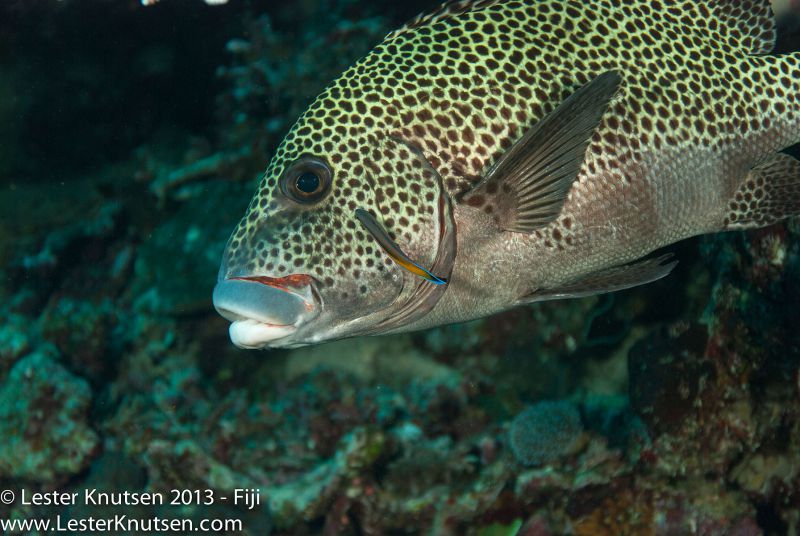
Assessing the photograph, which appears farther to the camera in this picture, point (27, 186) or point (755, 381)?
point (27, 186)

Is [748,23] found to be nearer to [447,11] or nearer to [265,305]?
[447,11]

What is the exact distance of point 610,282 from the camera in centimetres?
242

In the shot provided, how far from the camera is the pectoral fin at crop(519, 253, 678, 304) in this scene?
94.2 inches

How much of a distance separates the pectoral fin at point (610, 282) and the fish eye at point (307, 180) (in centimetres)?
99

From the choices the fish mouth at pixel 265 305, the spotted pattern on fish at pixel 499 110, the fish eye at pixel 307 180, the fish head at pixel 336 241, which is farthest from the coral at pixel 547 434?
the fish eye at pixel 307 180

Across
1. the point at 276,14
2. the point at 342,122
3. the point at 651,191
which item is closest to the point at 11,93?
the point at 276,14

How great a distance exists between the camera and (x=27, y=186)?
7.41 metres

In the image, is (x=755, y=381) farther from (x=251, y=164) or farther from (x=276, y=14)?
(x=276, y=14)

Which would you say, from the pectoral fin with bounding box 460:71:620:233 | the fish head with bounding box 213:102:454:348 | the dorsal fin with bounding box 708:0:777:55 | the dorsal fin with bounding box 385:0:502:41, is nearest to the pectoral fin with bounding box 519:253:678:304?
the pectoral fin with bounding box 460:71:620:233

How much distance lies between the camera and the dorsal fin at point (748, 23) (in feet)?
8.63

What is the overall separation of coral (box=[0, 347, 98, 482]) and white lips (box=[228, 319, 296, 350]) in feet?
14.7

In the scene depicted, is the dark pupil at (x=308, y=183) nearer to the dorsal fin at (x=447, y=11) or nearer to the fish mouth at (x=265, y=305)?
the fish mouth at (x=265, y=305)

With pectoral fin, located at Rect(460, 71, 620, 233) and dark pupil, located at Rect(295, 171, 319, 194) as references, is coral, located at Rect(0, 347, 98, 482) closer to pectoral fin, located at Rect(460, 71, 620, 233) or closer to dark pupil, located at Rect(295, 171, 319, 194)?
dark pupil, located at Rect(295, 171, 319, 194)

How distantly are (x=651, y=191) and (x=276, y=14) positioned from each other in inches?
235
